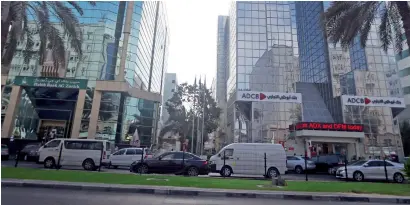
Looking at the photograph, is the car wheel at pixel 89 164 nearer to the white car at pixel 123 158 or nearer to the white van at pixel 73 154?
the white van at pixel 73 154

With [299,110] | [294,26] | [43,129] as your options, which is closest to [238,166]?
[299,110]

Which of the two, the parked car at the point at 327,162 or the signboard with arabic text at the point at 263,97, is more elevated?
the signboard with arabic text at the point at 263,97

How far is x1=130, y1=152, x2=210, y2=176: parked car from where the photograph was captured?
16.4m

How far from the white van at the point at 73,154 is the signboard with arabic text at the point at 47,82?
14182 mm

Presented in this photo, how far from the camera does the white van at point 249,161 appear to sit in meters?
17.2

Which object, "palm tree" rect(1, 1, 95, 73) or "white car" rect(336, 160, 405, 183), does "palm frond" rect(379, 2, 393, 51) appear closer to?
"white car" rect(336, 160, 405, 183)

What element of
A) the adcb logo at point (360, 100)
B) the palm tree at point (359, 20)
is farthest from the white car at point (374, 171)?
the adcb logo at point (360, 100)

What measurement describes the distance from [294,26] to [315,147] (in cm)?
2679

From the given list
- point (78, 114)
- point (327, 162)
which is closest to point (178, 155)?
point (327, 162)

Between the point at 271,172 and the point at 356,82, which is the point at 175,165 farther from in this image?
the point at 356,82

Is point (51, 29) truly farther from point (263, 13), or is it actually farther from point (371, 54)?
point (371, 54)

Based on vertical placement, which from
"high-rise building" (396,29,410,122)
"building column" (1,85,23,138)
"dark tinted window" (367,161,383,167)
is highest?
"high-rise building" (396,29,410,122)

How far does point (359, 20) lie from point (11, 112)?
35314 millimetres

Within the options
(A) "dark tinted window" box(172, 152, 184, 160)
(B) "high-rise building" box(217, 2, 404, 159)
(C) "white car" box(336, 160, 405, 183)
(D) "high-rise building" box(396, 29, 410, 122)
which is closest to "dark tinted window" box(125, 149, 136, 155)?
(A) "dark tinted window" box(172, 152, 184, 160)
